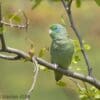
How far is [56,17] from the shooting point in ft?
22.3

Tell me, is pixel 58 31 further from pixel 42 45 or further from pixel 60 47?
pixel 42 45

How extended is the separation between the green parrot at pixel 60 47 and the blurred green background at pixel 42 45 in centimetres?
148

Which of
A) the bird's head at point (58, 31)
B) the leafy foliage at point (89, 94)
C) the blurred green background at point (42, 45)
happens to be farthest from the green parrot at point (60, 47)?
the blurred green background at point (42, 45)

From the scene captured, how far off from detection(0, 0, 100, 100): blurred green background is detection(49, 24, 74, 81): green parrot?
1476 mm

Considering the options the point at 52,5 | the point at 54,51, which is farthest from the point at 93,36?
the point at 54,51

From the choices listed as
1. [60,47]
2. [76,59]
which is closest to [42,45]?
[60,47]

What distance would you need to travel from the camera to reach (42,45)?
5.58 m

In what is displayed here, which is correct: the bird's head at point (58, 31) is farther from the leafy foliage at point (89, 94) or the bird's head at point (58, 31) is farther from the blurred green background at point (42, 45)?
the blurred green background at point (42, 45)

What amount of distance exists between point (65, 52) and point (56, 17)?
5050 millimetres

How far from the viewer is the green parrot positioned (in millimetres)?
1711

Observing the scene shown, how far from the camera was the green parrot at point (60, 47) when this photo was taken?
171 cm

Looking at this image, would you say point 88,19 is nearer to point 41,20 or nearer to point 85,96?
point 41,20

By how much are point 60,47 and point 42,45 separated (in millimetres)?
3800

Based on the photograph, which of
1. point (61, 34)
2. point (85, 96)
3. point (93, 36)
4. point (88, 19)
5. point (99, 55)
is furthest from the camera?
point (88, 19)
